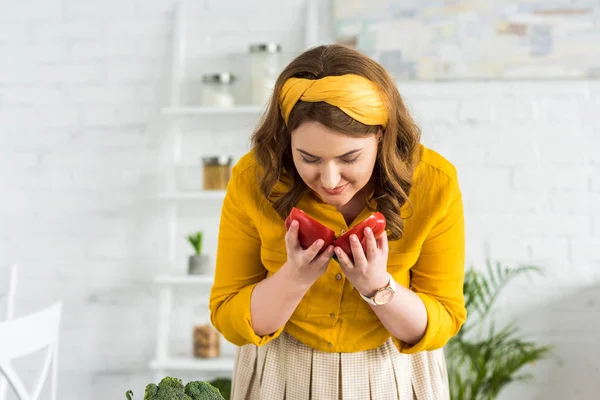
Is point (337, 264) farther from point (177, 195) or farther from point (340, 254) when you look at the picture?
point (177, 195)

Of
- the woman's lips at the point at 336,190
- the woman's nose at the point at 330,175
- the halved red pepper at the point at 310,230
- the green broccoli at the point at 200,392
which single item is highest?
the woman's nose at the point at 330,175

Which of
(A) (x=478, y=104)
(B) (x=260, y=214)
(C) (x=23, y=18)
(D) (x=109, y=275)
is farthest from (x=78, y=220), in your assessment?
(B) (x=260, y=214)

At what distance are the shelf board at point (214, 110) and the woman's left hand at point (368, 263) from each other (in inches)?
69.3

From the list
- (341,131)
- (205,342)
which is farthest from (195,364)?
(341,131)

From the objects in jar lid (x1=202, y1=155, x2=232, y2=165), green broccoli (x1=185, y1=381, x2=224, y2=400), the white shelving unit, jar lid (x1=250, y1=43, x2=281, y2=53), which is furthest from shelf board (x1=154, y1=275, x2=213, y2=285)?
green broccoli (x1=185, y1=381, x2=224, y2=400)

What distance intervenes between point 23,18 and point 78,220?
0.89 meters

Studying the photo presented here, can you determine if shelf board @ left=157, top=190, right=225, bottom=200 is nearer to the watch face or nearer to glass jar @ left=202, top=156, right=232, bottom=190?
glass jar @ left=202, top=156, right=232, bottom=190

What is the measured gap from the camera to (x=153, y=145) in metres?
3.08

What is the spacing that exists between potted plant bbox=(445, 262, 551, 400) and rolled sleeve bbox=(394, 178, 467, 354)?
4.21 ft

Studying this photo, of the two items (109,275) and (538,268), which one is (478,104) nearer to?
(538,268)

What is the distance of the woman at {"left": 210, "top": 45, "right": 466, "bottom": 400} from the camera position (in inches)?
44.0

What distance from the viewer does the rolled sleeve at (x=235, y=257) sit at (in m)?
1.32

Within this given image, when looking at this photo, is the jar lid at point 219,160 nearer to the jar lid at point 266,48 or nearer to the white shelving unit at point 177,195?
the white shelving unit at point 177,195

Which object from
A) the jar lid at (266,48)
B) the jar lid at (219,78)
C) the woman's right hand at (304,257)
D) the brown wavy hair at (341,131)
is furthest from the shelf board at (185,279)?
the woman's right hand at (304,257)
